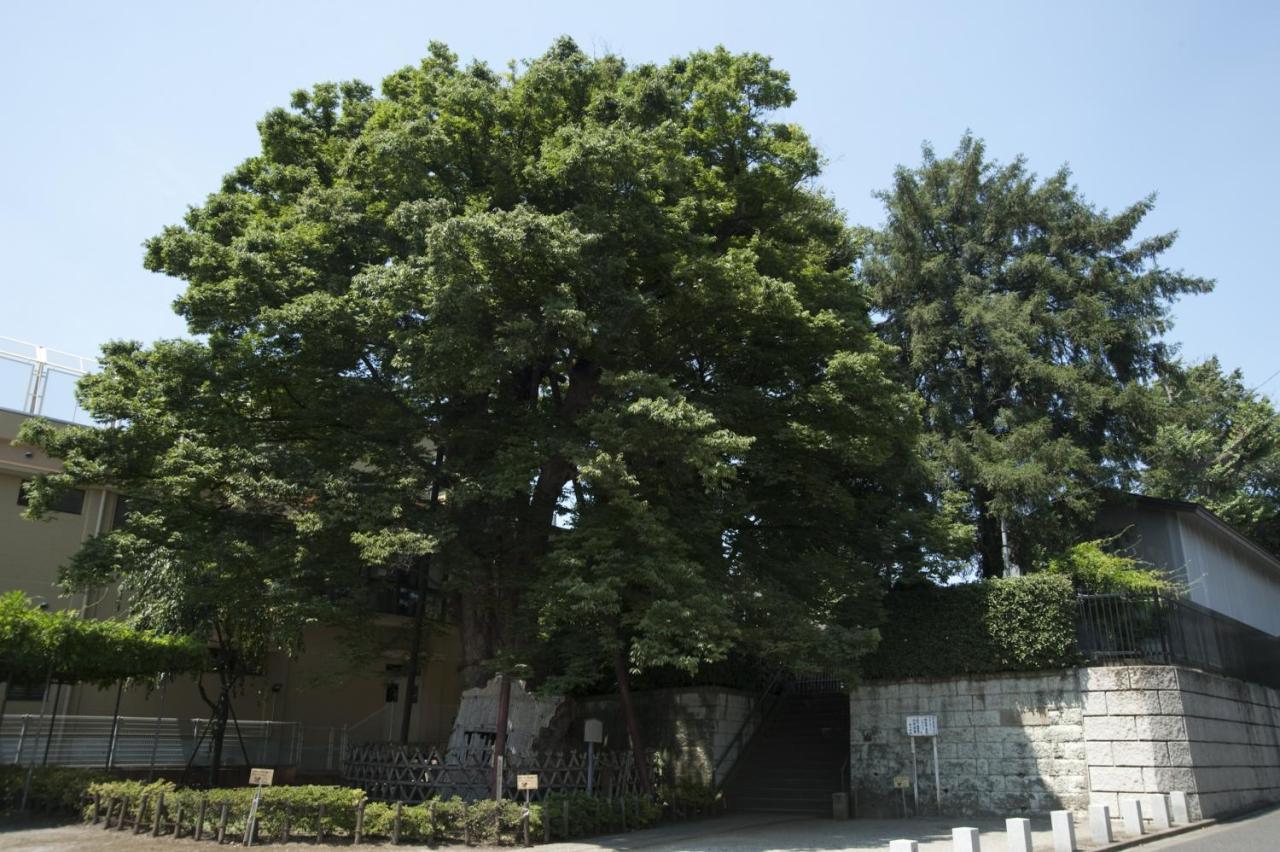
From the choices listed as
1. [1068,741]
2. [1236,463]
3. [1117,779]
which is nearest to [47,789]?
[1068,741]

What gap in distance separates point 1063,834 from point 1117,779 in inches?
186

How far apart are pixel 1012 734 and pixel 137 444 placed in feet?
59.5

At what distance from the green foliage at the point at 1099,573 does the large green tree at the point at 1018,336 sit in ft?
5.76

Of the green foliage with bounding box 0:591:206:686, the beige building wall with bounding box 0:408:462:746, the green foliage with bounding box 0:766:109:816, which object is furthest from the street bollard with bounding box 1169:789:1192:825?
the green foliage with bounding box 0:766:109:816

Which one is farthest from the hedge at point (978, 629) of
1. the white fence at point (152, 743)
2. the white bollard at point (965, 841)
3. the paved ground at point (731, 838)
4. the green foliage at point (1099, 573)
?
the white fence at point (152, 743)

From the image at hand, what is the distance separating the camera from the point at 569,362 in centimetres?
1770

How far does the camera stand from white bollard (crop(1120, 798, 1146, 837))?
12953mm

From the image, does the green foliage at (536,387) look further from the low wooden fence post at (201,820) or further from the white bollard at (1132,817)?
the white bollard at (1132,817)

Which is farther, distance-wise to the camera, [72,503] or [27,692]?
[72,503]

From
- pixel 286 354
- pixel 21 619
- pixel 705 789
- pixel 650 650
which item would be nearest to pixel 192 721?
pixel 21 619

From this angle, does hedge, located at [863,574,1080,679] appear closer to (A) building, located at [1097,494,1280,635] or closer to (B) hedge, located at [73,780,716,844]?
→ (A) building, located at [1097,494,1280,635]

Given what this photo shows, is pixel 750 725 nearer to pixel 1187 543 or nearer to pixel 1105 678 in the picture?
pixel 1105 678

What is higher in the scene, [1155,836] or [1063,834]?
[1063,834]

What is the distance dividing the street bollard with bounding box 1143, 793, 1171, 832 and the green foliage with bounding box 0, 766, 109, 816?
1849 cm
